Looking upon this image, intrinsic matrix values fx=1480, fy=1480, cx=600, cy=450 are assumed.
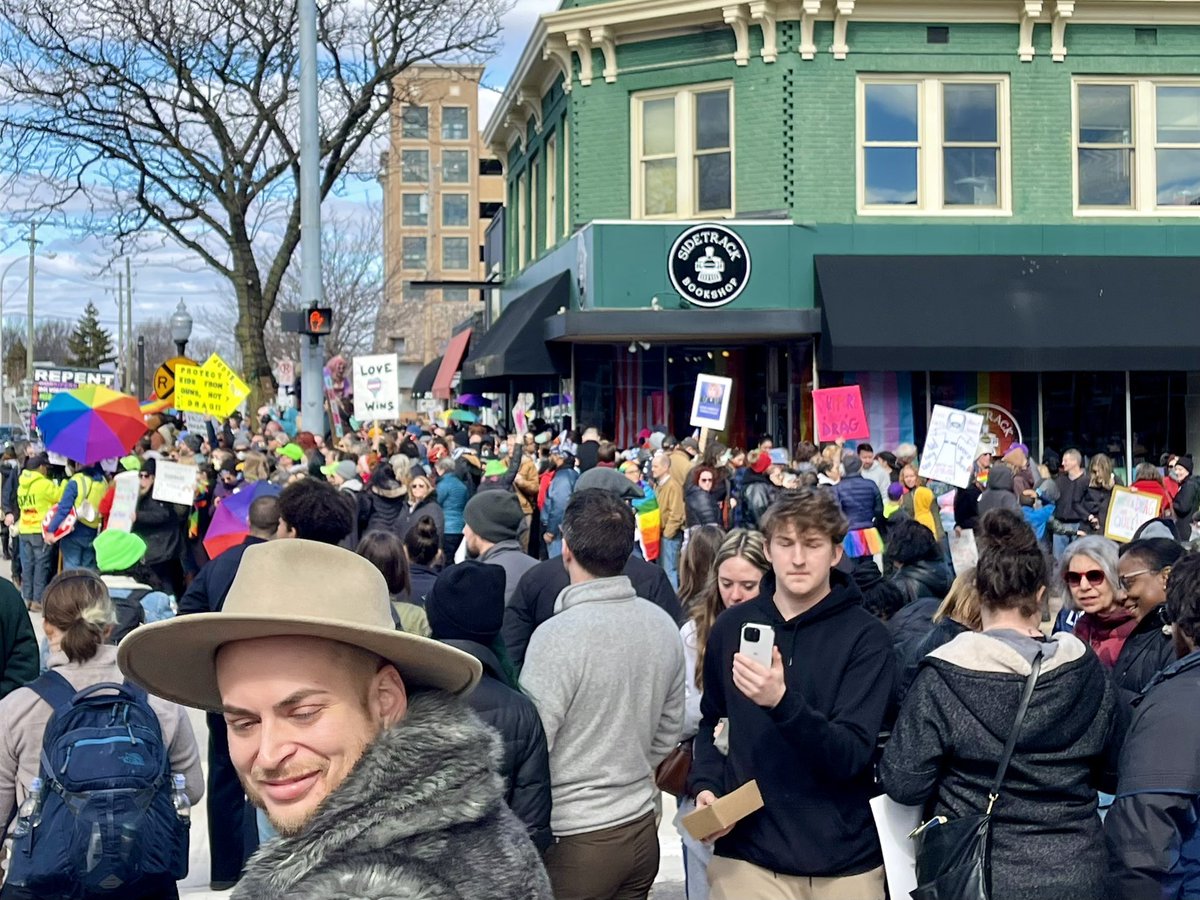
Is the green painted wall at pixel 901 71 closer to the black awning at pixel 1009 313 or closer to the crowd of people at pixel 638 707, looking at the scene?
the black awning at pixel 1009 313

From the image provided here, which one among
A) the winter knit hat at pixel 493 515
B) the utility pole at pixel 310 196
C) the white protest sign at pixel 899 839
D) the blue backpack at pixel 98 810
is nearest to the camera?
the white protest sign at pixel 899 839

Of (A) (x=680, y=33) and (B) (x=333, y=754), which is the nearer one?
(B) (x=333, y=754)

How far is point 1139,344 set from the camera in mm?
20406

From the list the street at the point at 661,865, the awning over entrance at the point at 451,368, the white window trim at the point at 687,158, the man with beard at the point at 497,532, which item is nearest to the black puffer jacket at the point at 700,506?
the street at the point at 661,865

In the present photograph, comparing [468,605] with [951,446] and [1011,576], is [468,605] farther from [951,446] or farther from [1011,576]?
[951,446]

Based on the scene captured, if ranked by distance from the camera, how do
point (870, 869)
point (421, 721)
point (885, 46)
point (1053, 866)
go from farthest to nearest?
point (885, 46) < point (870, 869) < point (1053, 866) < point (421, 721)

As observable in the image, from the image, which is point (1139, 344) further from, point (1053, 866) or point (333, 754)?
point (333, 754)

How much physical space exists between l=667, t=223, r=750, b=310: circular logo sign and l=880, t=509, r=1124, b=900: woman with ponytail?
17151 millimetres

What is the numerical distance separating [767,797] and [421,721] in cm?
253

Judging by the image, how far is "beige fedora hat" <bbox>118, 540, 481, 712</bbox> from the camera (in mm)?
2371

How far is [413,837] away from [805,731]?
Result: 8.09 feet

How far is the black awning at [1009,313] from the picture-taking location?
66.4ft

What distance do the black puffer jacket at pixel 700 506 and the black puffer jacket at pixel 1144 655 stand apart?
9794 mm

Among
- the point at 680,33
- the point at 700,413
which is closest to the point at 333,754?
the point at 700,413
